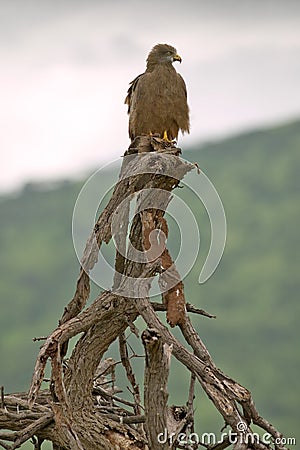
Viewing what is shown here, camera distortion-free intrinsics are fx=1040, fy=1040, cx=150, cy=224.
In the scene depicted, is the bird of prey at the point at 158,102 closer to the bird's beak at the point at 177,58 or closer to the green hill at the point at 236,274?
the bird's beak at the point at 177,58

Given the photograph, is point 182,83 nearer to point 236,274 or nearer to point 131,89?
point 131,89

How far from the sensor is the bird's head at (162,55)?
9.90m

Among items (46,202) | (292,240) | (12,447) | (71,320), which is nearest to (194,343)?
(71,320)

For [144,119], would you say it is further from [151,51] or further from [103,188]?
[103,188]

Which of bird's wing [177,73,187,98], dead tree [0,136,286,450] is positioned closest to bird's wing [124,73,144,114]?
bird's wing [177,73,187,98]

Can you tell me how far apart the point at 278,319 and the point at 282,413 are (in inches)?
507

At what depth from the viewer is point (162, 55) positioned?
9953mm

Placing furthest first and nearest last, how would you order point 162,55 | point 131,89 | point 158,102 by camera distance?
point 162,55, point 131,89, point 158,102

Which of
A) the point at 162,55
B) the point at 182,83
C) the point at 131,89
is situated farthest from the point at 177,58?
the point at 131,89

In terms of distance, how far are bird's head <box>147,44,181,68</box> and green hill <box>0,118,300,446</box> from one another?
33.0m

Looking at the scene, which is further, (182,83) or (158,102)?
(182,83)

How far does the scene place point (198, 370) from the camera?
682cm

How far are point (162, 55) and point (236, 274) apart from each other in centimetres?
5776

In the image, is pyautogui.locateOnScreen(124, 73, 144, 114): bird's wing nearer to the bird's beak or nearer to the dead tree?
the bird's beak
